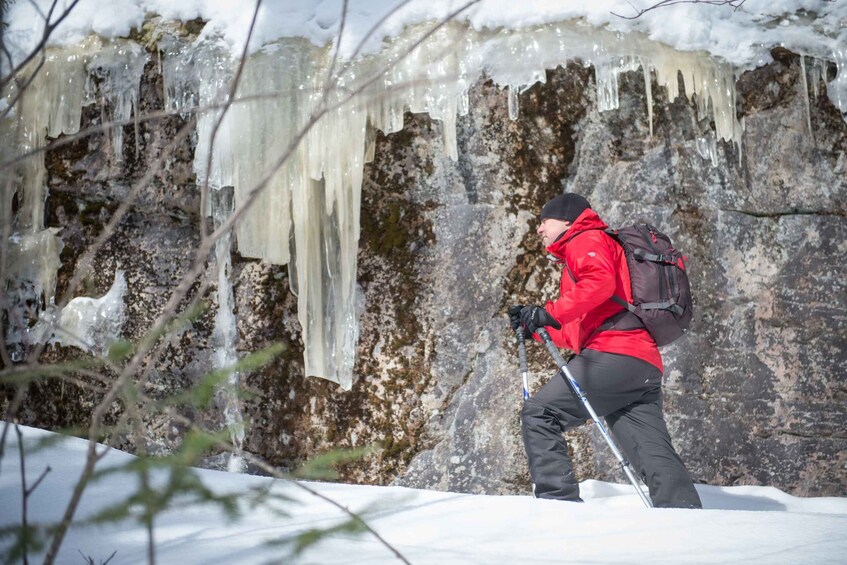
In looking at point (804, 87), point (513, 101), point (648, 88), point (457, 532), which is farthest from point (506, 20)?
point (457, 532)

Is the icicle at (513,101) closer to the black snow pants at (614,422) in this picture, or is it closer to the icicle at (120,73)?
the black snow pants at (614,422)

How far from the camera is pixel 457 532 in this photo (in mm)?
2271

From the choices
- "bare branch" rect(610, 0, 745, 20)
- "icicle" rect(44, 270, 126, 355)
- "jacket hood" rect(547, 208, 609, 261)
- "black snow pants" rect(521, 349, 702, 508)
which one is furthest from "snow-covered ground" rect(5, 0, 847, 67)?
"black snow pants" rect(521, 349, 702, 508)

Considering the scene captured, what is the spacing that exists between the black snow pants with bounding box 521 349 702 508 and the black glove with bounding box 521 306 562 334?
0.21 meters

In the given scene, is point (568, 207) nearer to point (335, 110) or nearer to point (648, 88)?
point (648, 88)

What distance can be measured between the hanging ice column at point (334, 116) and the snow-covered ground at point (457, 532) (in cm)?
231

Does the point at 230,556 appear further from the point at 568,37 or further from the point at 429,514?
the point at 568,37

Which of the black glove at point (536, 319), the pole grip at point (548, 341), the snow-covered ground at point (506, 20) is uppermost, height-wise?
the snow-covered ground at point (506, 20)

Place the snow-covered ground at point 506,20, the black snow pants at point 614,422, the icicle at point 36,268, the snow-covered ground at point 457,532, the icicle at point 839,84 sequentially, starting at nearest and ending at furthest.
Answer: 1. the snow-covered ground at point 457,532
2. the black snow pants at point 614,422
3. the snow-covered ground at point 506,20
4. the icicle at point 839,84
5. the icicle at point 36,268

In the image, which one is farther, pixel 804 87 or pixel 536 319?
pixel 804 87

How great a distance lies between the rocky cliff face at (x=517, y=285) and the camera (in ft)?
16.7

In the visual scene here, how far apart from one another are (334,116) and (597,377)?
2.51 meters

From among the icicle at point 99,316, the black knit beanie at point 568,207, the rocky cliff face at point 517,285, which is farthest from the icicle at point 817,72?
the icicle at point 99,316

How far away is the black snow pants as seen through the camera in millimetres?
3482
